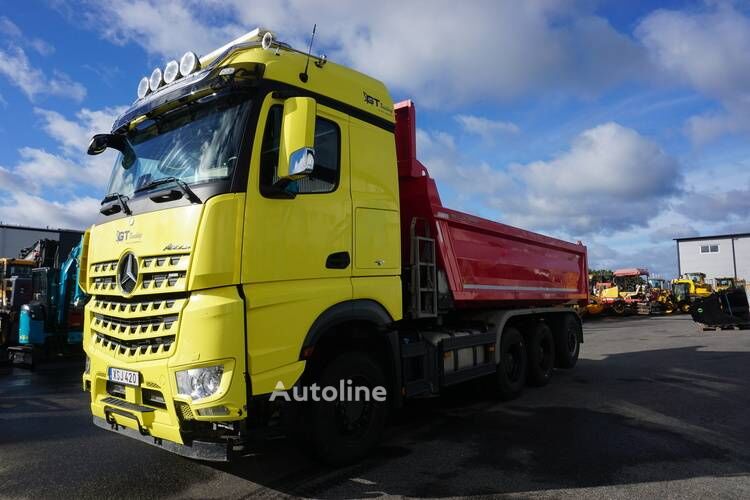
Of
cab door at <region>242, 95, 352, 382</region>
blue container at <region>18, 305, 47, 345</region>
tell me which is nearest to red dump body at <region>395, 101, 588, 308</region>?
cab door at <region>242, 95, 352, 382</region>

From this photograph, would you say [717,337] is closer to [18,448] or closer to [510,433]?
[510,433]

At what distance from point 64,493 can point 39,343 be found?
880 cm

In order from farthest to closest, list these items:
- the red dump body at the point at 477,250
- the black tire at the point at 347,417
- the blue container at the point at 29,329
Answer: the blue container at the point at 29,329 < the red dump body at the point at 477,250 < the black tire at the point at 347,417

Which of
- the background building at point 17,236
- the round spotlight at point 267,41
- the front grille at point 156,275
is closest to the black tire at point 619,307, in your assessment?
the round spotlight at point 267,41

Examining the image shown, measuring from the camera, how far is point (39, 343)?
11.3m

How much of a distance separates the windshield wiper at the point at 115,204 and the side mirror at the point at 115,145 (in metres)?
0.33

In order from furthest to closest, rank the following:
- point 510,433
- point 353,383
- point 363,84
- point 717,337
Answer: point 717,337 < point 510,433 < point 363,84 < point 353,383

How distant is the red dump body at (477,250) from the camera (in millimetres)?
5836

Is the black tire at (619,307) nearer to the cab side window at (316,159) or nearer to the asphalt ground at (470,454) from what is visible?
the asphalt ground at (470,454)

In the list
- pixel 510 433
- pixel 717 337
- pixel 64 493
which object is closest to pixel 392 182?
pixel 510 433

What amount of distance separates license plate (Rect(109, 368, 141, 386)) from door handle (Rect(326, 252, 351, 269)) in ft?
5.34

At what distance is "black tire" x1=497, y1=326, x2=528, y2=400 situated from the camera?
7.16 meters

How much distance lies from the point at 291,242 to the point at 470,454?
2623 mm

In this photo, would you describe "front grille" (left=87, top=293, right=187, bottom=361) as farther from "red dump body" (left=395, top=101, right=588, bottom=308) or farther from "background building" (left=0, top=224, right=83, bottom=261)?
"background building" (left=0, top=224, right=83, bottom=261)
